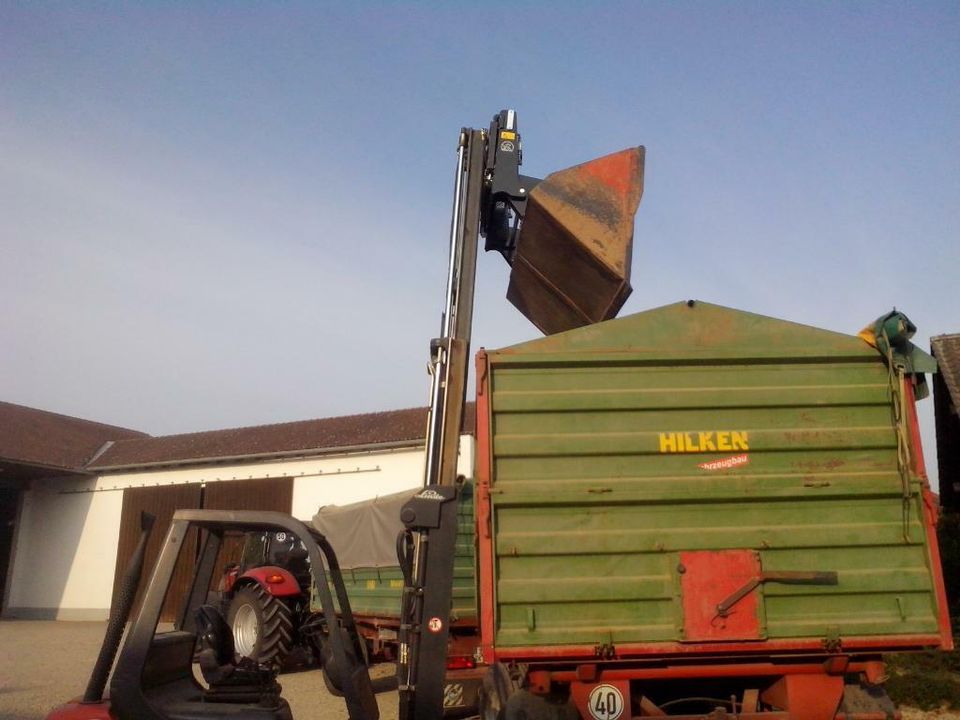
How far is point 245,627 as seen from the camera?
7.25m

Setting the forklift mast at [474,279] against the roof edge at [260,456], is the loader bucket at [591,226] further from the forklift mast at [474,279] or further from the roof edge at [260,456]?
the roof edge at [260,456]

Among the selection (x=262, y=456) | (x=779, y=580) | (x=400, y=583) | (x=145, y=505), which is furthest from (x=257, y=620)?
(x=145, y=505)

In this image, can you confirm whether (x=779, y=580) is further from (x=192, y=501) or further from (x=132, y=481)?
(x=132, y=481)

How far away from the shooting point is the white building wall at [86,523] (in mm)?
19328

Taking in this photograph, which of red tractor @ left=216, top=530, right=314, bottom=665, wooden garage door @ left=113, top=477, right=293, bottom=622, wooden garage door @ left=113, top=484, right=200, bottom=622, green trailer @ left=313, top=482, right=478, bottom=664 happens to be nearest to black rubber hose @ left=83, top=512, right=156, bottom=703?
red tractor @ left=216, top=530, right=314, bottom=665

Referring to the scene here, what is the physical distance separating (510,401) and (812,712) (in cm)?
233

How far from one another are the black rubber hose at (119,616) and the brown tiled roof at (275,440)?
13531 mm

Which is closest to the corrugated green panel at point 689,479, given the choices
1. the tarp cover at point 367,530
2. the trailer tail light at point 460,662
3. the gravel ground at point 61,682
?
the trailer tail light at point 460,662

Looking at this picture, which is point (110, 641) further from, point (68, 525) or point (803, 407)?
point (68, 525)

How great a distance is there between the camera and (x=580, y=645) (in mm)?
4191

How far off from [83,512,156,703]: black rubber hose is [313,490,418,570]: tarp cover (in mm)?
5693

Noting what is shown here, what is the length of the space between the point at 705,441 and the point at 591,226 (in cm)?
172

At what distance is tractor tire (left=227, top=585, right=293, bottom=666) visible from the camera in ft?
21.2

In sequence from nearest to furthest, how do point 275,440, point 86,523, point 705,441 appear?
point 705,441 → point 275,440 → point 86,523
